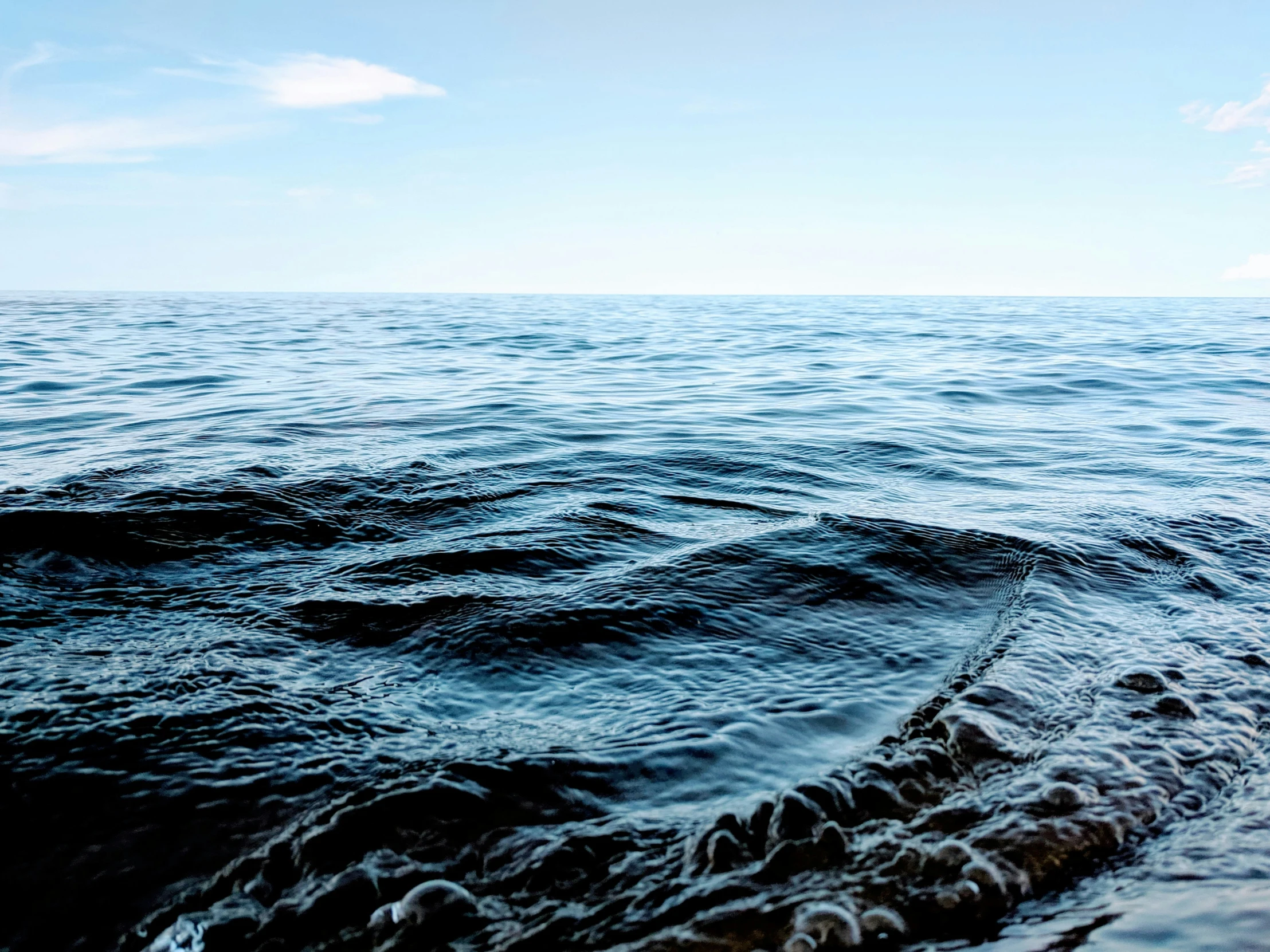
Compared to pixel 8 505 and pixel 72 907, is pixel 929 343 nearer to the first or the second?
pixel 8 505

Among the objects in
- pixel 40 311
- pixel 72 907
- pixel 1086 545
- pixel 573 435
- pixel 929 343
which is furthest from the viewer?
pixel 40 311

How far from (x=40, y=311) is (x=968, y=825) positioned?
2814 cm

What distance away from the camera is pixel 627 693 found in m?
2.40

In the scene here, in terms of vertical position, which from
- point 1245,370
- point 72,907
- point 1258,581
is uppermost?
point 1245,370

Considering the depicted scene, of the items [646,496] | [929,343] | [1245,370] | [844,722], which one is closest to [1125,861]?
[844,722]

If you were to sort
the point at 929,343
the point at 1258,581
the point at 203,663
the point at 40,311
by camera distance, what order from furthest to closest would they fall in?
the point at 40,311
the point at 929,343
the point at 1258,581
the point at 203,663

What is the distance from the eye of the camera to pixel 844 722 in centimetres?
224

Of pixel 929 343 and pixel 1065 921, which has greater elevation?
pixel 929 343

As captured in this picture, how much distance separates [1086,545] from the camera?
370 centimetres

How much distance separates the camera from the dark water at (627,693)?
1604mm

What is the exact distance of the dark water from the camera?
5.26 feet

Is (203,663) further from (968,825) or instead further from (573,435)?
(573,435)

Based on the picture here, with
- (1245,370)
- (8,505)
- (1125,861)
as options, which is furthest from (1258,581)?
(1245,370)

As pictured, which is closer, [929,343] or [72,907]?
[72,907]
